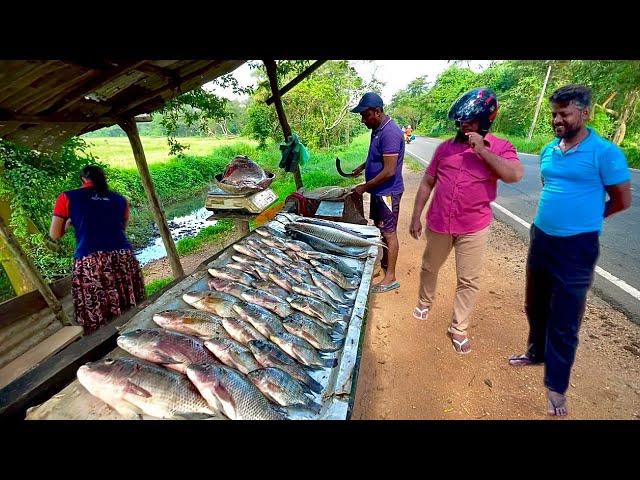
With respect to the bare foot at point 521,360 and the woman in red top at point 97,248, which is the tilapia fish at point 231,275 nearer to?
the woman in red top at point 97,248

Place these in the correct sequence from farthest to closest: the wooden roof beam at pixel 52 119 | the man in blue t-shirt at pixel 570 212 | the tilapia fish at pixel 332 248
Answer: the tilapia fish at pixel 332 248 < the wooden roof beam at pixel 52 119 < the man in blue t-shirt at pixel 570 212

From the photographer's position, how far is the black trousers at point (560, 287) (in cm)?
232

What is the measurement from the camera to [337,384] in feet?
5.37

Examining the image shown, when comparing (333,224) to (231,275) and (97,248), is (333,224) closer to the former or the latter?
(231,275)

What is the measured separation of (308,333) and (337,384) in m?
0.51

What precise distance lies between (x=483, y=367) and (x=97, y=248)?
4.53 metres

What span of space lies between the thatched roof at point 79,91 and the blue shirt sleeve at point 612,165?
3.82 m

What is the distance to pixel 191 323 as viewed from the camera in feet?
6.54

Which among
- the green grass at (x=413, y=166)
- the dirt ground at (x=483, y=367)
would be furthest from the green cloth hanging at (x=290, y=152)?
the green grass at (x=413, y=166)

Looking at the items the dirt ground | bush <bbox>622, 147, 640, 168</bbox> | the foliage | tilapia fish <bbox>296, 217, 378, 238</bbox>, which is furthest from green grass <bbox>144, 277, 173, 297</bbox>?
bush <bbox>622, 147, 640, 168</bbox>

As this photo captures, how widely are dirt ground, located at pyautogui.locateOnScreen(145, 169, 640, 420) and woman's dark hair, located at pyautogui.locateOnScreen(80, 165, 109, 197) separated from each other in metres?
3.52

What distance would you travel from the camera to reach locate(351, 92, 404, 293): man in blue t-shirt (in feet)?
12.9
